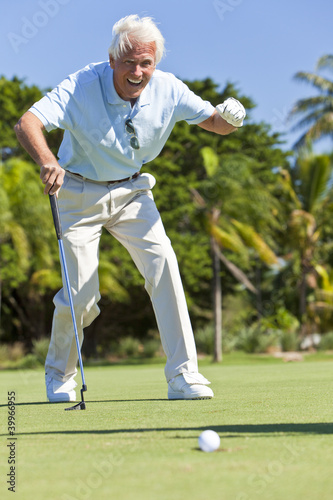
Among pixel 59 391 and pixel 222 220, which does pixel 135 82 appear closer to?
pixel 59 391

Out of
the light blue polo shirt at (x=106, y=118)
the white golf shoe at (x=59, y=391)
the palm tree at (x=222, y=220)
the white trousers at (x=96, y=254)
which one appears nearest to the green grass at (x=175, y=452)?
the white golf shoe at (x=59, y=391)

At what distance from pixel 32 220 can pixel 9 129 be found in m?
6.58

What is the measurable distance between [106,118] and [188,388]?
5.97 feet

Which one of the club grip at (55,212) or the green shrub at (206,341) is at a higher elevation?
the club grip at (55,212)

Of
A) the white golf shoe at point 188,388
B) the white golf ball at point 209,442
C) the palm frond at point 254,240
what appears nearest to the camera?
the white golf ball at point 209,442

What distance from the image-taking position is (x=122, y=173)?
477 centimetres

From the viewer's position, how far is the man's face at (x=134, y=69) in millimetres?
4445

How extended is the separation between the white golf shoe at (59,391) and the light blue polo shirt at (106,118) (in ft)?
4.71

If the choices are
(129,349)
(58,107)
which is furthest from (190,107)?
(129,349)

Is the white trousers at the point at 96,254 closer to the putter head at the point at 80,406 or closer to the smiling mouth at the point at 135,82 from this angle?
the smiling mouth at the point at 135,82

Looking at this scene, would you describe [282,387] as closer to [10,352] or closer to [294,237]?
[294,237]

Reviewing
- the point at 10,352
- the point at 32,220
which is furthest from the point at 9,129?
the point at 10,352

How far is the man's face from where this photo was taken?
4.45 meters

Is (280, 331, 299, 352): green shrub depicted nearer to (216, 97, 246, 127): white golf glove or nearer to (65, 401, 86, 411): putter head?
(216, 97, 246, 127): white golf glove
